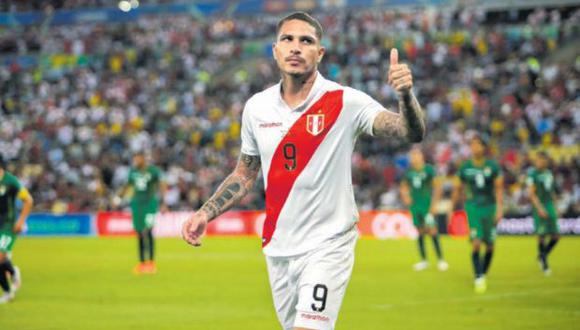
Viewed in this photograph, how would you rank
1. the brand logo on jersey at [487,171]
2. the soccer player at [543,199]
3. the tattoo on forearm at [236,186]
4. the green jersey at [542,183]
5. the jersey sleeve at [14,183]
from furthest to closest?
the green jersey at [542,183] → the soccer player at [543,199] → the brand logo on jersey at [487,171] → the jersey sleeve at [14,183] → the tattoo on forearm at [236,186]

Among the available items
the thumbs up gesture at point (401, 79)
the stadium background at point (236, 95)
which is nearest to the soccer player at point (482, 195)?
the stadium background at point (236, 95)

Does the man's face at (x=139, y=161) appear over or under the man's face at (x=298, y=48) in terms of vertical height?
under

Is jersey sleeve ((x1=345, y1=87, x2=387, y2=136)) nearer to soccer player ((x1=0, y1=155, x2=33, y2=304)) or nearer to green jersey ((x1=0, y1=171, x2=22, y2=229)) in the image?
soccer player ((x1=0, y1=155, x2=33, y2=304))

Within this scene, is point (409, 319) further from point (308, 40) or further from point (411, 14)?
point (411, 14)

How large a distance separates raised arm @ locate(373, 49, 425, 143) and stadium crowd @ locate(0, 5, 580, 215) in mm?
28981

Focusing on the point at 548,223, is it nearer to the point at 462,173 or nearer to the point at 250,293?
the point at 462,173

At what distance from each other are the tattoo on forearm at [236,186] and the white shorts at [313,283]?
61 cm

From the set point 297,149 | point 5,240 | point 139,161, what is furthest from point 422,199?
point 297,149

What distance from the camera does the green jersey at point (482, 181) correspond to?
19.1 m

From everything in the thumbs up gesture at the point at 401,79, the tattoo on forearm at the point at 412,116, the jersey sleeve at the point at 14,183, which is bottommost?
the jersey sleeve at the point at 14,183

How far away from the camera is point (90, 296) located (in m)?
18.0

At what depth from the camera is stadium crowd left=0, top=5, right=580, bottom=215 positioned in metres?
37.6

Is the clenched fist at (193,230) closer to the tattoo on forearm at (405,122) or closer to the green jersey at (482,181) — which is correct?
the tattoo on forearm at (405,122)

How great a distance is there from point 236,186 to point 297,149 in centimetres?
79
